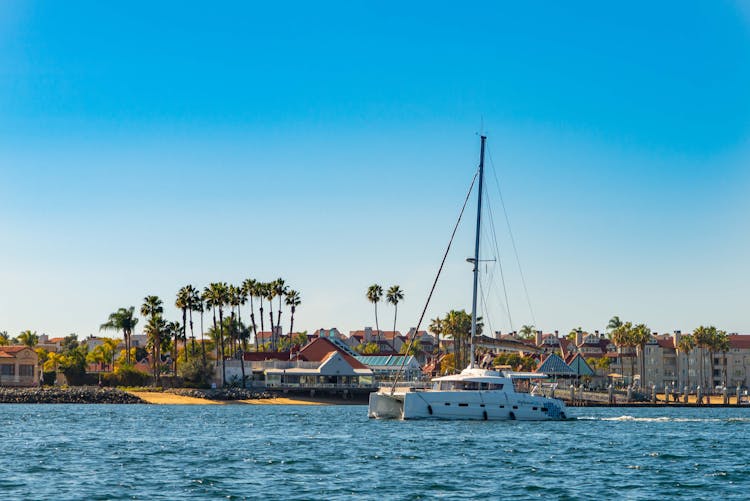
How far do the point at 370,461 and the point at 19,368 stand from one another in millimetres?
107777

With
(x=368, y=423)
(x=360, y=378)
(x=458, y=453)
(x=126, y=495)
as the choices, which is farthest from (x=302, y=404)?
(x=126, y=495)

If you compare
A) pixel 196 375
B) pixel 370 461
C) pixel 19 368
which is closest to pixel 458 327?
pixel 196 375

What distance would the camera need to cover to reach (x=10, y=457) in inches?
1921

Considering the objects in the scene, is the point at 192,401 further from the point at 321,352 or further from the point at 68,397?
the point at 321,352

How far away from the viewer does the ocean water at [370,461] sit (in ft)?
125

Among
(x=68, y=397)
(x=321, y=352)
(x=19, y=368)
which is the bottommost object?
(x=68, y=397)

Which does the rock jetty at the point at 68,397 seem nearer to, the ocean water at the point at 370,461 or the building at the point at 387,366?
the building at the point at 387,366

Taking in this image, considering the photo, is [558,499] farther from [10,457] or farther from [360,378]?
[360,378]

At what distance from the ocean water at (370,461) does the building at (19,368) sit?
68.9 meters

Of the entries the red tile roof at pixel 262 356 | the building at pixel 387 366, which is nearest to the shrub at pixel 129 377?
the red tile roof at pixel 262 356

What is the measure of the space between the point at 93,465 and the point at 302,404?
81.9 metres

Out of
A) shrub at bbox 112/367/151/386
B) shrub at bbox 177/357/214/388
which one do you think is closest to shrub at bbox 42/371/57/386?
shrub at bbox 112/367/151/386

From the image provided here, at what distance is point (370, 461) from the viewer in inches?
1869

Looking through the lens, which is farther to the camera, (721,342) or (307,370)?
(721,342)
